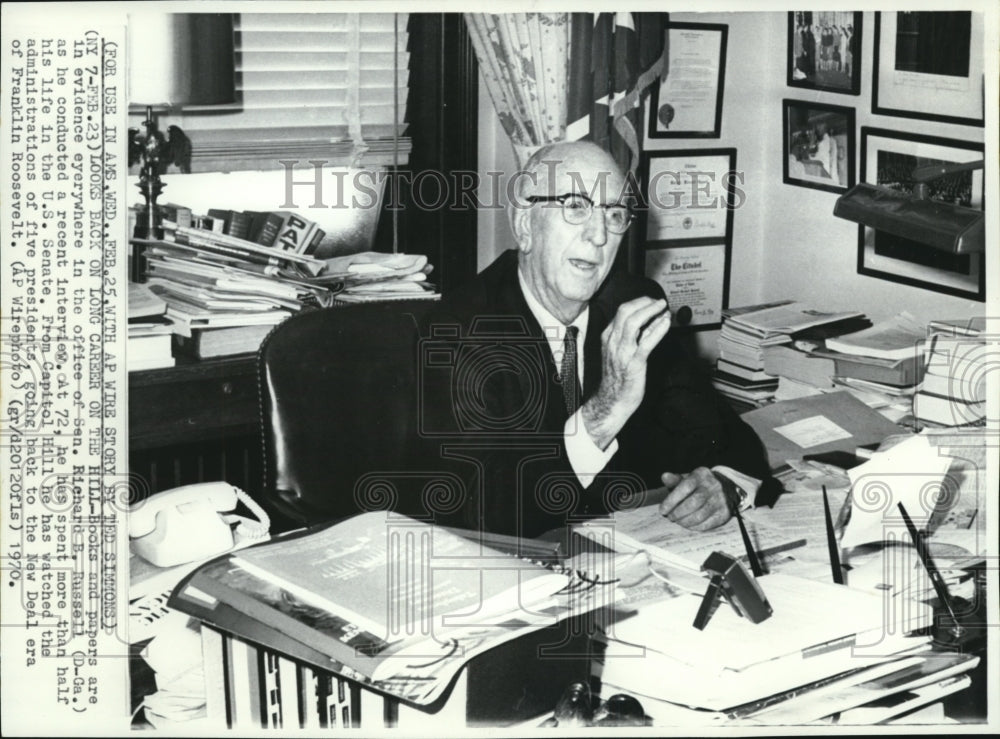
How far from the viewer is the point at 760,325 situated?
258cm

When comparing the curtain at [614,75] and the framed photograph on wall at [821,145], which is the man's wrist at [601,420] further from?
the framed photograph on wall at [821,145]

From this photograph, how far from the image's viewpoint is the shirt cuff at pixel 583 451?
7.00 ft

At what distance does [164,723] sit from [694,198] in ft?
5.77

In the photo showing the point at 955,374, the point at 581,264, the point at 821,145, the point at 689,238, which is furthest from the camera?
the point at 689,238

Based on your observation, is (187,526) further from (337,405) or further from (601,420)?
(601,420)

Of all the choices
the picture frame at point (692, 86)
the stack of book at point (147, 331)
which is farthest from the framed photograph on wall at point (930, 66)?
the stack of book at point (147, 331)

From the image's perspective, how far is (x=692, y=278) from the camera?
2797 millimetres

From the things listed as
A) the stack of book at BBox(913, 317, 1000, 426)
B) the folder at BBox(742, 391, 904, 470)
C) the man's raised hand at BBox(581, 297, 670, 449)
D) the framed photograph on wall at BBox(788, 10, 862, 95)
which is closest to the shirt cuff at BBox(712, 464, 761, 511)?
the folder at BBox(742, 391, 904, 470)

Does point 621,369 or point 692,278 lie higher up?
point 692,278

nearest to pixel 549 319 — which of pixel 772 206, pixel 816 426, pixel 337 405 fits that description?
pixel 337 405

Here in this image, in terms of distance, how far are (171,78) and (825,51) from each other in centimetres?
132

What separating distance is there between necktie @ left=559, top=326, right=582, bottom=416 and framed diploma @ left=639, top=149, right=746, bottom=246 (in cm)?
56

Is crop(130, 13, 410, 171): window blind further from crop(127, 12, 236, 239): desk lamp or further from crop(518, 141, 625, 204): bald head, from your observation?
crop(518, 141, 625, 204): bald head

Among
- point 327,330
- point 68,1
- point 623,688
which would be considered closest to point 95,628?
point 327,330
